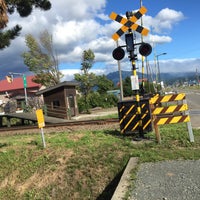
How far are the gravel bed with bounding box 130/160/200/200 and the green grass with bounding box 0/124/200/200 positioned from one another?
0.56 meters

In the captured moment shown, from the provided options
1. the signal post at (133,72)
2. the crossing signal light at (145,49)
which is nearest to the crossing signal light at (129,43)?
the signal post at (133,72)

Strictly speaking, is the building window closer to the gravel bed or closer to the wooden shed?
the wooden shed

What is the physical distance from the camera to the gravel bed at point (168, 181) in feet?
14.0

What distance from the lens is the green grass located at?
20.4 ft

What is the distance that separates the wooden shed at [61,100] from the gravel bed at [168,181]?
20.4 meters

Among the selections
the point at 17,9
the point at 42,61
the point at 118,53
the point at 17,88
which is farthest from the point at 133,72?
the point at 17,88

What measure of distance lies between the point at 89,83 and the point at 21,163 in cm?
3969

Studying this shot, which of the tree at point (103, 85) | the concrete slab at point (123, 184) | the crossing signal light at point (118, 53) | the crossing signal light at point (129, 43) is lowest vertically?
the concrete slab at point (123, 184)

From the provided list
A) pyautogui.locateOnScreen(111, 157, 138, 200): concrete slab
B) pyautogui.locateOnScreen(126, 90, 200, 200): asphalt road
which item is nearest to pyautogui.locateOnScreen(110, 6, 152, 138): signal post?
pyautogui.locateOnScreen(111, 157, 138, 200): concrete slab

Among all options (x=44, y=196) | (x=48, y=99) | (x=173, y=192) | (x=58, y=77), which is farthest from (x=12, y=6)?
(x=58, y=77)

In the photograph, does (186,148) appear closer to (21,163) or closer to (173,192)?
(173,192)

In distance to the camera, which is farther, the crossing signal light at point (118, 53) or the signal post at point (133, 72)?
the crossing signal light at point (118, 53)

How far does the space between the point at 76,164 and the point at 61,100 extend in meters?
20.7

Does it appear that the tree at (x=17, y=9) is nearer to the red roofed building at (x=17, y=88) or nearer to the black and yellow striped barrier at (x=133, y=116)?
the black and yellow striped barrier at (x=133, y=116)
